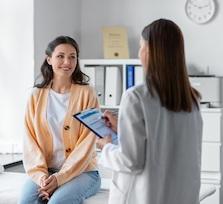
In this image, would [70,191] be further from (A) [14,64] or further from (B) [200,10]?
(B) [200,10]

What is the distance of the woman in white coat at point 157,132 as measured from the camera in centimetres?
151

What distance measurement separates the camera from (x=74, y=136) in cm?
220

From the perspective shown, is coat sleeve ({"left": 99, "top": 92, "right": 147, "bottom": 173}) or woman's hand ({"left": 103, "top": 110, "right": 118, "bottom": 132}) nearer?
coat sleeve ({"left": 99, "top": 92, "right": 147, "bottom": 173})

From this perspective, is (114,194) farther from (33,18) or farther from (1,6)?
(1,6)

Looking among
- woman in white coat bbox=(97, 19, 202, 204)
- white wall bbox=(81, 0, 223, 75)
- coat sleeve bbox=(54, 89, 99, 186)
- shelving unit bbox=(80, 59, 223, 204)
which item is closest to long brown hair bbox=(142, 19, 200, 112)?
woman in white coat bbox=(97, 19, 202, 204)

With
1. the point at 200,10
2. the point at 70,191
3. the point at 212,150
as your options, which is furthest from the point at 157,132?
the point at 200,10

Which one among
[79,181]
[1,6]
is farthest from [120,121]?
[1,6]

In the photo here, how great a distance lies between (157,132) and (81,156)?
714 mm

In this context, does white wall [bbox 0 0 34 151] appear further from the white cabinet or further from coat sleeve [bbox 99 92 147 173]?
coat sleeve [bbox 99 92 147 173]

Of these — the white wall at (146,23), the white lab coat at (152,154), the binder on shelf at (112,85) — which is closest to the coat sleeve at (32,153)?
the white lab coat at (152,154)

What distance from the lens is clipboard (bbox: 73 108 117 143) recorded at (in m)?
1.75

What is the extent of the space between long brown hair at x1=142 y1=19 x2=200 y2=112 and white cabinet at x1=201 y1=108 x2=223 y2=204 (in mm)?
1909

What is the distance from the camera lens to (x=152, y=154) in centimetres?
153

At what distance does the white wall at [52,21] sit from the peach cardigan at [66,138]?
1.16m
